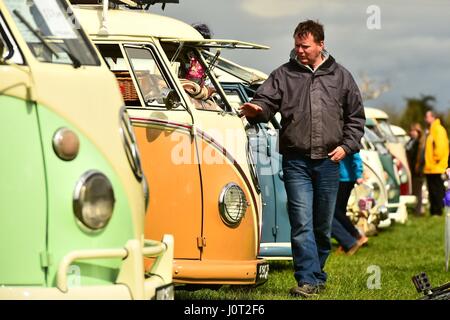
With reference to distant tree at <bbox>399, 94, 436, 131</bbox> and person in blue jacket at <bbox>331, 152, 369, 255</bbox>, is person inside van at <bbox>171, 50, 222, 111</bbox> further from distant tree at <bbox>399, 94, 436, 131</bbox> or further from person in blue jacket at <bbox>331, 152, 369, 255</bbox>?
distant tree at <bbox>399, 94, 436, 131</bbox>

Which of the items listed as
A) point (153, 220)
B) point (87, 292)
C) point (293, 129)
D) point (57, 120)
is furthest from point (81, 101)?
point (293, 129)

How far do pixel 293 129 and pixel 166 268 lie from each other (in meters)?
2.86

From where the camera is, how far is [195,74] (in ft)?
32.8

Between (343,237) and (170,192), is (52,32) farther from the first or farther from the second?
(343,237)

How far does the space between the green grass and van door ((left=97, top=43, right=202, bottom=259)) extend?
0.89 meters

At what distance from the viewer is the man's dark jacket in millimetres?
9586

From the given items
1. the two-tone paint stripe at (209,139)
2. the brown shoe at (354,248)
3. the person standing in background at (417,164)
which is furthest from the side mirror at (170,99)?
the person standing in background at (417,164)

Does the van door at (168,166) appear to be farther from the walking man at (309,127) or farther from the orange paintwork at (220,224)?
the walking man at (309,127)

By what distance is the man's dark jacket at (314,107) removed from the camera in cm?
959

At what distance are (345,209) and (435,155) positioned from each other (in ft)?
30.0

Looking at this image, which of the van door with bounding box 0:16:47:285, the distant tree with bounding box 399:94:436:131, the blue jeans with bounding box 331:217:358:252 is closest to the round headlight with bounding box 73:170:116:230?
the van door with bounding box 0:16:47:285

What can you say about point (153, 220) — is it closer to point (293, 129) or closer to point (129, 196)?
point (293, 129)

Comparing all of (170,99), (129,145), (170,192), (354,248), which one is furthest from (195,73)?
(354,248)

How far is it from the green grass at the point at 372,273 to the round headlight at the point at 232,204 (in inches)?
26.8
